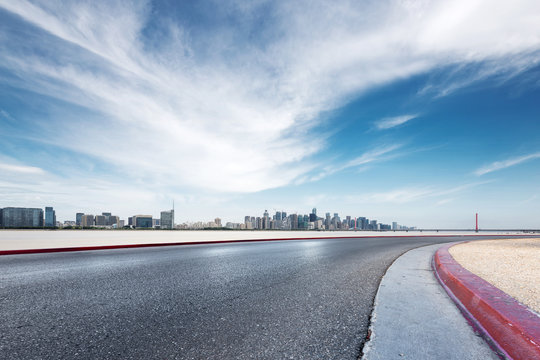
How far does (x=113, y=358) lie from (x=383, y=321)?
267cm

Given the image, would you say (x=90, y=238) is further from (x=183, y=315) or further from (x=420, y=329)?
(x=420, y=329)

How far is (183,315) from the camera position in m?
3.37

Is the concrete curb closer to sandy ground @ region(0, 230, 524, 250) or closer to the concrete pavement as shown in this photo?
the concrete pavement

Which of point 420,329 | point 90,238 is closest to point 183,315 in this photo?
point 420,329

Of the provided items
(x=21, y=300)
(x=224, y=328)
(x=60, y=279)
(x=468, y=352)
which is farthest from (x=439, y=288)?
(x=60, y=279)

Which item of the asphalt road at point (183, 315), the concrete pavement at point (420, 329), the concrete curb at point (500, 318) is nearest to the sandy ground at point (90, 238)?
the asphalt road at point (183, 315)

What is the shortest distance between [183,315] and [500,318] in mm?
3372

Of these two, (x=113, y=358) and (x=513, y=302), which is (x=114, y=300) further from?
(x=513, y=302)

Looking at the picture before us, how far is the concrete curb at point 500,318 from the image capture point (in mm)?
2229

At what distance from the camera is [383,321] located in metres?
3.10

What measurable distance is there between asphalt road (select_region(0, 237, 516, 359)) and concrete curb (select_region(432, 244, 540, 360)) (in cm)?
115

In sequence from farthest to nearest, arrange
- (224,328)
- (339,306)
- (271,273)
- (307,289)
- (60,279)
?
(271,273) < (60,279) < (307,289) < (339,306) < (224,328)

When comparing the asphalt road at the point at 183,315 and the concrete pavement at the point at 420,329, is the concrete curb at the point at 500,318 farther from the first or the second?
the asphalt road at the point at 183,315

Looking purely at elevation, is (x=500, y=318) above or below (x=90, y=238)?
above
